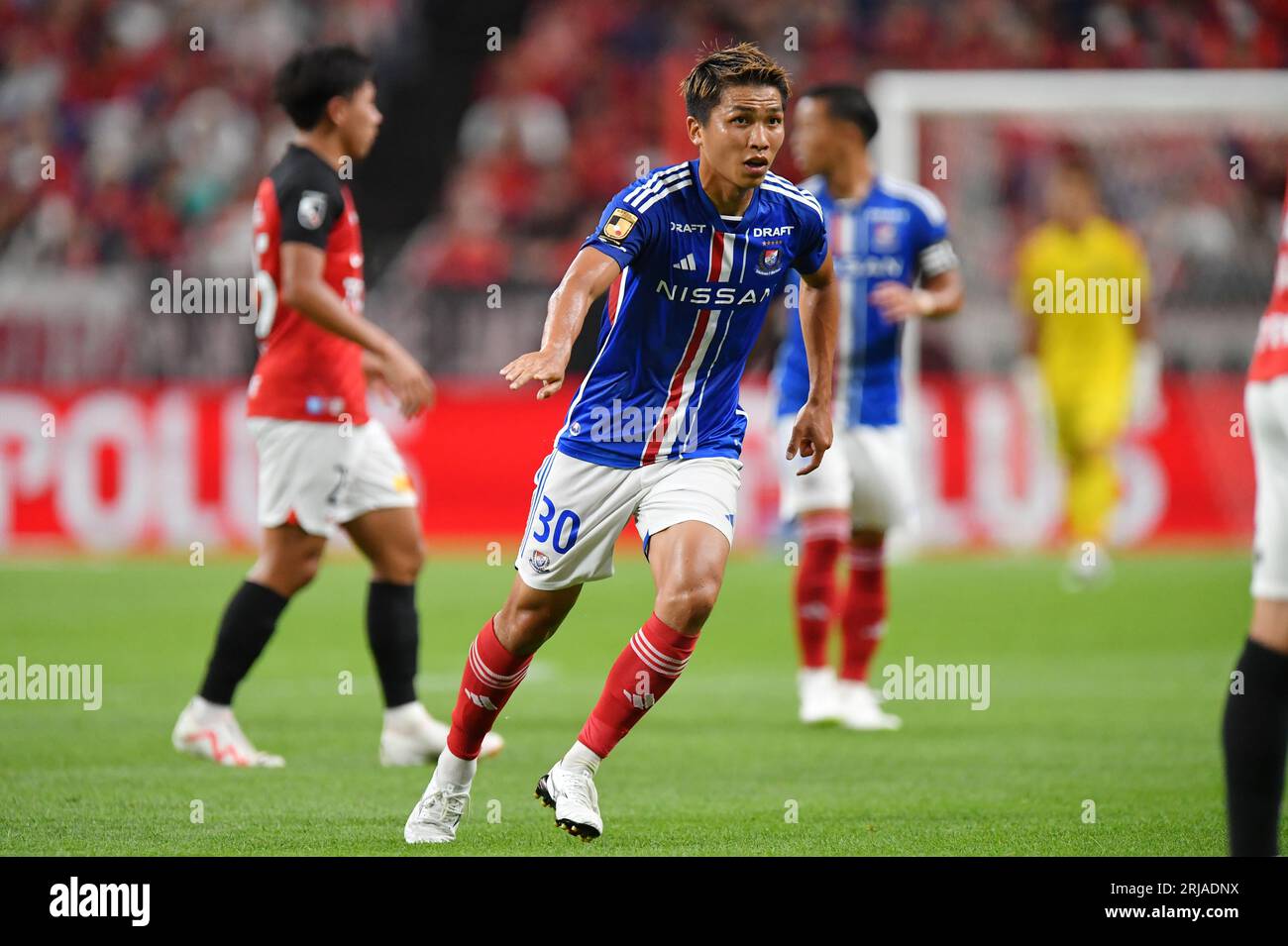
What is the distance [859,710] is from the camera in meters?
7.79

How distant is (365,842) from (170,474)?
1019 centimetres

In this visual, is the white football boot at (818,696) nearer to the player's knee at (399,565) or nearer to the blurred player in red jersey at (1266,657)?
the player's knee at (399,565)

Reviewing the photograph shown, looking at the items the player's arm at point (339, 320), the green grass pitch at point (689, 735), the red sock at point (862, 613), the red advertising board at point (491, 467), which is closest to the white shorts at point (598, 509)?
the green grass pitch at point (689, 735)

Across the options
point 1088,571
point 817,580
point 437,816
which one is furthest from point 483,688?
point 1088,571

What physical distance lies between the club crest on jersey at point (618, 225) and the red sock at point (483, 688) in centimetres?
116

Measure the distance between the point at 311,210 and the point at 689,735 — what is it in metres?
2.67

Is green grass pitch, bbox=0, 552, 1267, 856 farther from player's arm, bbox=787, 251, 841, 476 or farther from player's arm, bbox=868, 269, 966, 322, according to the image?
player's arm, bbox=868, 269, 966, 322

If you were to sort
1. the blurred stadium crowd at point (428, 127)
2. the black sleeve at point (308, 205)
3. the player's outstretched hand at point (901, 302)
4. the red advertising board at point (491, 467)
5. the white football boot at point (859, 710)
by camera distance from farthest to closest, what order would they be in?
the blurred stadium crowd at point (428, 127)
the red advertising board at point (491, 467)
the player's outstretched hand at point (901, 302)
the white football boot at point (859, 710)
the black sleeve at point (308, 205)

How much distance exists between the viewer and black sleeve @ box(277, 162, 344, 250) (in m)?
6.35

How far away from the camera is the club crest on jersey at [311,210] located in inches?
250

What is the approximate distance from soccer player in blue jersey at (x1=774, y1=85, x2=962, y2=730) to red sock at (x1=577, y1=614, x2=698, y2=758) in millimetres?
2903

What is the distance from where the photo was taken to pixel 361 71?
6719 millimetres

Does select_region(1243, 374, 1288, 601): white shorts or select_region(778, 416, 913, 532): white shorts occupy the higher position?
select_region(778, 416, 913, 532): white shorts

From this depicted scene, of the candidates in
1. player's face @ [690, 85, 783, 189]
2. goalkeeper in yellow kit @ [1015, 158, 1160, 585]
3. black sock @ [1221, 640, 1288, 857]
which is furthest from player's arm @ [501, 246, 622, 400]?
goalkeeper in yellow kit @ [1015, 158, 1160, 585]
